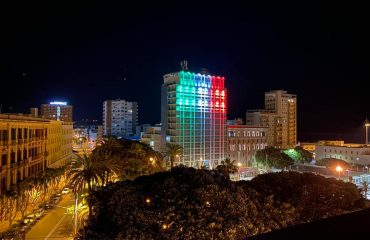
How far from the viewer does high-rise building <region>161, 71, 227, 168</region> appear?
105188 millimetres

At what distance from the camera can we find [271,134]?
545 ft

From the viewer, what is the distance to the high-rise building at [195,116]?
105 meters

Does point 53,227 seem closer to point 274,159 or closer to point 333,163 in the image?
point 274,159

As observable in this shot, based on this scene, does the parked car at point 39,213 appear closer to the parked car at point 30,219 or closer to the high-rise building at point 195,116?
the parked car at point 30,219

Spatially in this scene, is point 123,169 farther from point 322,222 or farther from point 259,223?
point 322,222

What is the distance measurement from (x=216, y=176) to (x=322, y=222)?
62.7ft

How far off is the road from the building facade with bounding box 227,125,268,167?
259 feet

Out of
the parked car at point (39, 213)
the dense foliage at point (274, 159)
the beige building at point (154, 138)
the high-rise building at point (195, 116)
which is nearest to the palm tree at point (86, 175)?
the parked car at point (39, 213)

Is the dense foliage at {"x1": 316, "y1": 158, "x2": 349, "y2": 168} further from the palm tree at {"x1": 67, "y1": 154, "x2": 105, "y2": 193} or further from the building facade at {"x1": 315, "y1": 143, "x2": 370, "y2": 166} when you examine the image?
→ the palm tree at {"x1": 67, "y1": 154, "x2": 105, "y2": 193}

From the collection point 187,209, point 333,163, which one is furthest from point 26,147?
point 333,163

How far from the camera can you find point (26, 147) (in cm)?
5766

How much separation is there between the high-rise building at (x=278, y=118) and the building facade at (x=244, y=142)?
31760 mm

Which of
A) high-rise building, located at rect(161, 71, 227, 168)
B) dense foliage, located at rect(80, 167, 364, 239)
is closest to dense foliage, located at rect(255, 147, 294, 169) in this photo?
high-rise building, located at rect(161, 71, 227, 168)

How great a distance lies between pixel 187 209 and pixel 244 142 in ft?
354
